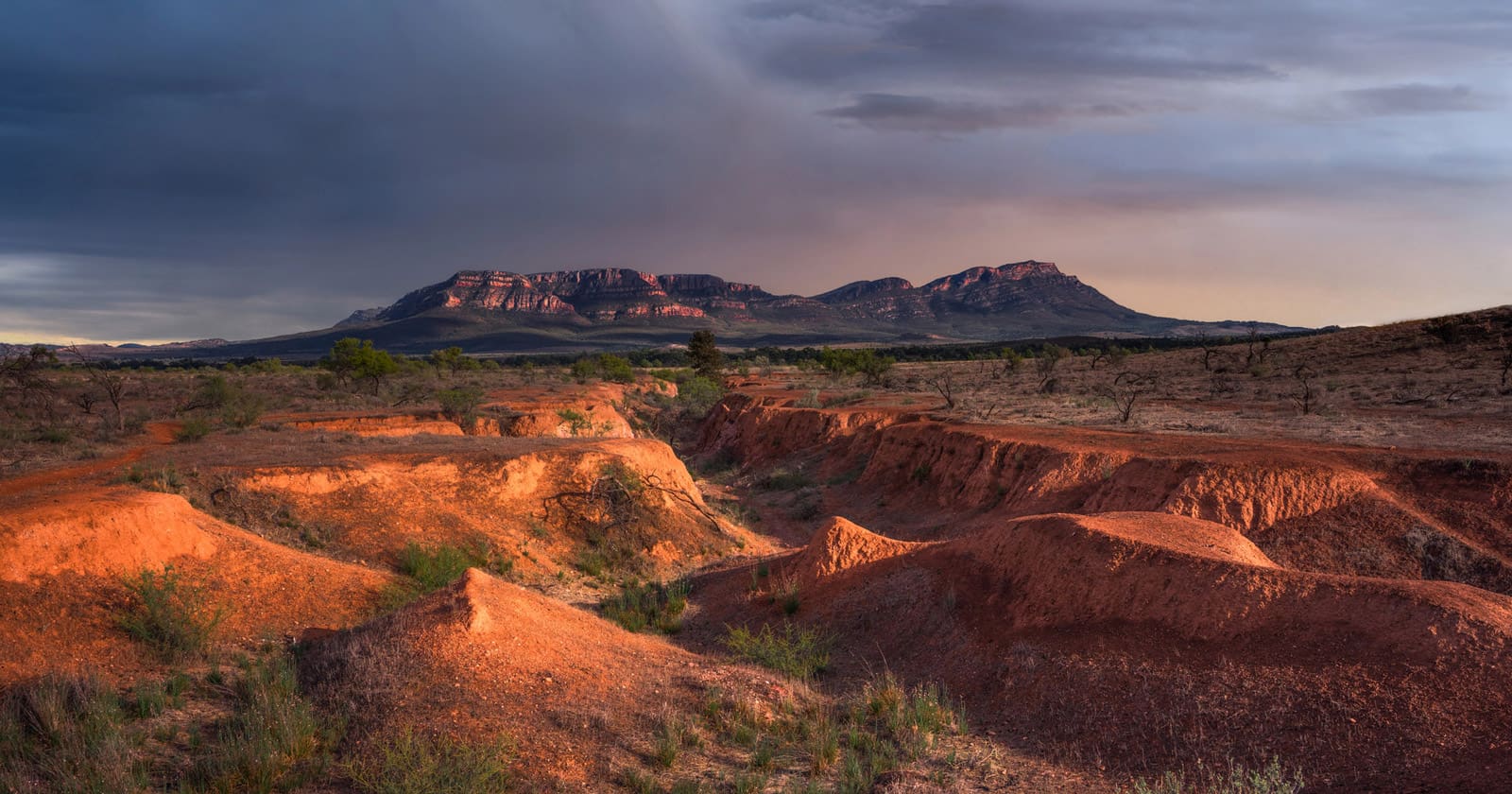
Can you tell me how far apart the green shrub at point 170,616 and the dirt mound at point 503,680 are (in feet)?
4.06

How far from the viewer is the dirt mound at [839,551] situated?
43.7 ft

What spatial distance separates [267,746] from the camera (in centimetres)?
666

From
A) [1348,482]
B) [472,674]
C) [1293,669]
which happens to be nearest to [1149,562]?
[1293,669]

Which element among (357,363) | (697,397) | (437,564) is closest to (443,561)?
(437,564)

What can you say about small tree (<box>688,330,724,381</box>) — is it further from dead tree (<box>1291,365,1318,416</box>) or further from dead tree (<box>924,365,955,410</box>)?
dead tree (<box>1291,365,1318,416</box>)

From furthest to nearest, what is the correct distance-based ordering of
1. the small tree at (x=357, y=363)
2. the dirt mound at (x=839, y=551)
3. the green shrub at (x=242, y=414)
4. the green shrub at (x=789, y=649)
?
1. the small tree at (x=357, y=363)
2. the green shrub at (x=242, y=414)
3. the dirt mound at (x=839, y=551)
4. the green shrub at (x=789, y=649)

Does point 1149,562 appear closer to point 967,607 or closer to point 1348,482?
point 967,607

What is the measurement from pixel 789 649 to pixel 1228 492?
34.7 ft

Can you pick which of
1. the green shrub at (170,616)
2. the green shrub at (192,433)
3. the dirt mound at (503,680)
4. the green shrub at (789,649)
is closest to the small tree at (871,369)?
the green shrub at (192,433)

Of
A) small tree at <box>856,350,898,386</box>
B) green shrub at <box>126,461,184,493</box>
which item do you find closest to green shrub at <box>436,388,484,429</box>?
green shrub at <box>126,461,184,493</box>

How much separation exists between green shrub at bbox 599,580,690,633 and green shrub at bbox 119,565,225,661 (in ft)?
18.3

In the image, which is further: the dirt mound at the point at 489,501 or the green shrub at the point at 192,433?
the green shrub at the point at 192,433

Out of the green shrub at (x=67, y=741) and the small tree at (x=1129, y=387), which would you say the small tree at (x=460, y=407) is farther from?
the small tree at (x=1129, y=387)

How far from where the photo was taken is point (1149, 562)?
31.1ft
